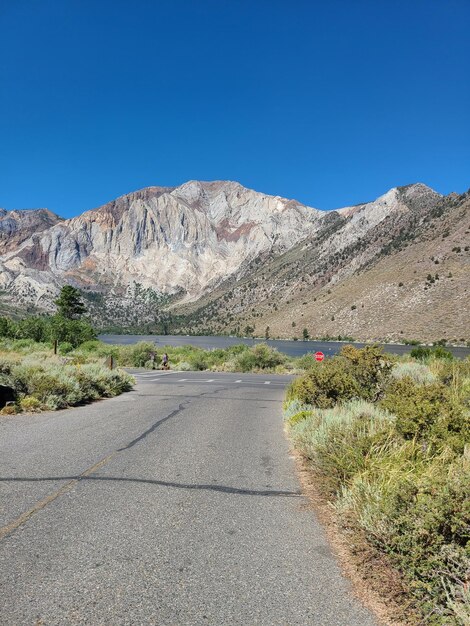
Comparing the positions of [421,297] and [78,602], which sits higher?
[421,297]

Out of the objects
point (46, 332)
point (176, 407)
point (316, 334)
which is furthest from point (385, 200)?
point (176, 407)

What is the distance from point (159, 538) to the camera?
4375 millimetres

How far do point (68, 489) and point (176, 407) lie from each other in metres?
7.76

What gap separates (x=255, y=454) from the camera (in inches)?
313

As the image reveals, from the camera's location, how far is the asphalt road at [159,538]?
10.7 feet

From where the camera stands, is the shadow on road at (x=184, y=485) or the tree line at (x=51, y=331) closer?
the shadow on road at (x=184, y=485)

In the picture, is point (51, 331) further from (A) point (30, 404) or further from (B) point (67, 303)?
(A) point (30, 404)

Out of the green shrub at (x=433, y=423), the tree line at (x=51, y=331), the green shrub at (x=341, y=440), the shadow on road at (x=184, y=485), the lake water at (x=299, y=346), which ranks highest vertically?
the tree line at (x=51, y=331)

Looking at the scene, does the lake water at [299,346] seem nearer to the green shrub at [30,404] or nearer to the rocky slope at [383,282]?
the rocky slope at [383,282]

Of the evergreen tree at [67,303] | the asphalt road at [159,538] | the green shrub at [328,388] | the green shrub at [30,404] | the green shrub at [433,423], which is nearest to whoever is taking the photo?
the asphalt road at [159,538]

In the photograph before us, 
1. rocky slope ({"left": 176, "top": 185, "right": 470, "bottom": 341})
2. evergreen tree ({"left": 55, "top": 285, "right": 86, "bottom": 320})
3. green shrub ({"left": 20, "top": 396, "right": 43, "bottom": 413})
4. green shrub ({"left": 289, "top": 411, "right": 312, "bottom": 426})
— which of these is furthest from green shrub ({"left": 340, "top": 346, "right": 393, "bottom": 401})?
rocky slope ({"left": 176, "top": 185, "right": 470, "bottom": 341})

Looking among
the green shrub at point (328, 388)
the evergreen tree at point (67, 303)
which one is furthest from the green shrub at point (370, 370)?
the evergreen tree at point (67, 303)

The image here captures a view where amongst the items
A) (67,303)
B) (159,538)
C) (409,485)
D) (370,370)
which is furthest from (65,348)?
(409,485)

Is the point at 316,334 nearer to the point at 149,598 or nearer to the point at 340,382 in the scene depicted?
the point at 340,382
